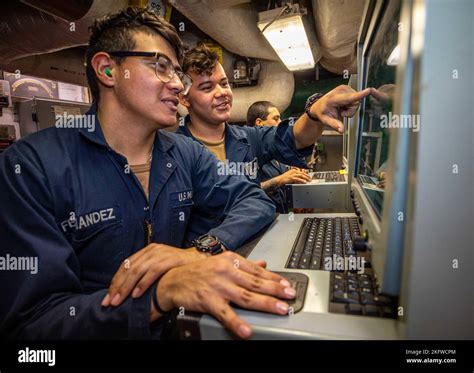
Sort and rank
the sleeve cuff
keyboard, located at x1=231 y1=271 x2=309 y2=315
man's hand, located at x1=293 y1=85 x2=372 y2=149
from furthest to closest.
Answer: the sleeve cuff, man's hand, located at x1=293 y1=85 x2=372 y2=149, keyboard, located at x1=231 y1=271 x2=309 y2=315

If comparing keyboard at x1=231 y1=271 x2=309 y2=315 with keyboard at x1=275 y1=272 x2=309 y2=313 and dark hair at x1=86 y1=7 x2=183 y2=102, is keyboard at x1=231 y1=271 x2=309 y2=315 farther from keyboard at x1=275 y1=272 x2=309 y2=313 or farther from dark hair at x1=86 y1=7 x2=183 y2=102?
dark hair at x1=86 y1=7 x2=183 y2=102

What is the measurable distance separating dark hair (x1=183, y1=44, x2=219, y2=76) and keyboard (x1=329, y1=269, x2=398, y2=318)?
4.88 ft

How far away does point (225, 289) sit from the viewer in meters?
0.48

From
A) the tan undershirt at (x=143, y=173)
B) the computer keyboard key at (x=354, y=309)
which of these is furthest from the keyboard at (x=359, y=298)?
the tan undershirt at (x=143, y=173)

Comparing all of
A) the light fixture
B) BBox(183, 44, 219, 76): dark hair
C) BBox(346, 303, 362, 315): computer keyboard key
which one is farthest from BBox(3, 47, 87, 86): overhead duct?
BBox(346, 303, 362, 315): computer keyboard key

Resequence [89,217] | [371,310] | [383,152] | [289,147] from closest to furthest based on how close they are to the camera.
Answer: [371,310] < [383,152] < [89,217] < [289,147]

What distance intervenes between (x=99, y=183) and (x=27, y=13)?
1603 mm

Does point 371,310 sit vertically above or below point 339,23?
below

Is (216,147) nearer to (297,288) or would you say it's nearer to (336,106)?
(336,106)

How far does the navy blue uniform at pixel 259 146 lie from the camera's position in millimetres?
1521

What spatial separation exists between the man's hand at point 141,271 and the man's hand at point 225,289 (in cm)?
3

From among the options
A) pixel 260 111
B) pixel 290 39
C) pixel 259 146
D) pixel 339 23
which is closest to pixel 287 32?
pixel 290 39

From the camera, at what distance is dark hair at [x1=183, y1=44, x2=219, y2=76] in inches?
64.4

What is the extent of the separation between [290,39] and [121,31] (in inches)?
68.0
